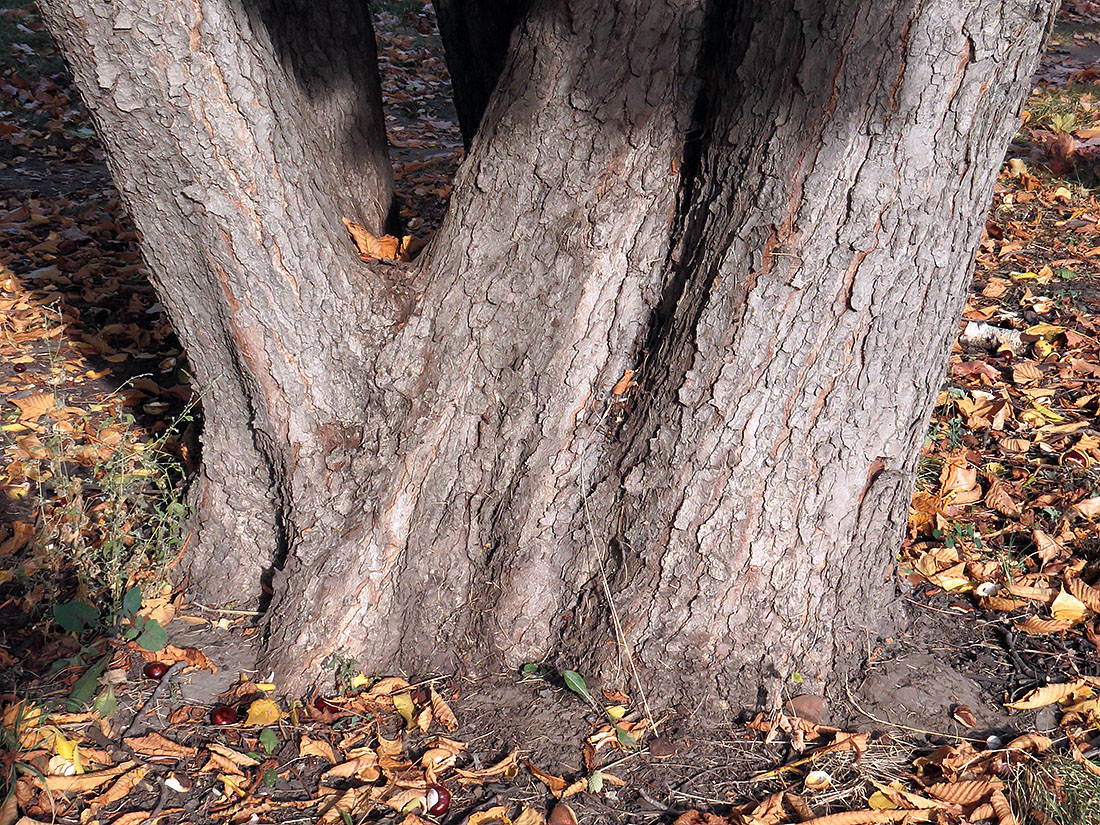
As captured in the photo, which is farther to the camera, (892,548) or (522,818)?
(892,548)

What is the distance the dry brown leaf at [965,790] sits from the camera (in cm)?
209

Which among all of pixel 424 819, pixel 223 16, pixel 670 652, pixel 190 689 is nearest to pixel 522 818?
pixel 424 819

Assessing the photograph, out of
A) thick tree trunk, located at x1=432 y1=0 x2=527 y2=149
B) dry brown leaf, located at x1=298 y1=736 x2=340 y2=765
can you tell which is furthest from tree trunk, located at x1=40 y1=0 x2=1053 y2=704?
thick tree trunk, located at x1=432 y1=0 x2=527 y2=149

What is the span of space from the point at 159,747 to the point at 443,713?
755 mm

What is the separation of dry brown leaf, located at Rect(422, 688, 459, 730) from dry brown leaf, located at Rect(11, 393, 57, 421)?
212 centimetres

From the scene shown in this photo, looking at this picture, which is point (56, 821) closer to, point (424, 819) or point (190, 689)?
point (190, 689)

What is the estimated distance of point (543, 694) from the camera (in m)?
2.45

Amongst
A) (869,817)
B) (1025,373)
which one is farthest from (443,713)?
(1025,373)

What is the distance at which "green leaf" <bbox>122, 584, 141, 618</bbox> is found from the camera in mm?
2588

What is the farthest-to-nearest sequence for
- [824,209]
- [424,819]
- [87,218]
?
[87,218] < [424,819] < [824,209]

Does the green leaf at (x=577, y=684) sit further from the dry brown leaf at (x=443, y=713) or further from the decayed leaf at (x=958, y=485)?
the decayed leaf at (x=958, y=485)

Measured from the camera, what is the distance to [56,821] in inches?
83.7

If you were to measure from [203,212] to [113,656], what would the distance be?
134 centimetres

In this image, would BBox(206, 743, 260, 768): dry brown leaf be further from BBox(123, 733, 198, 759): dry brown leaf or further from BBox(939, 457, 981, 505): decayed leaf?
BBox(939, 457, 981, 505): decayed leaf
